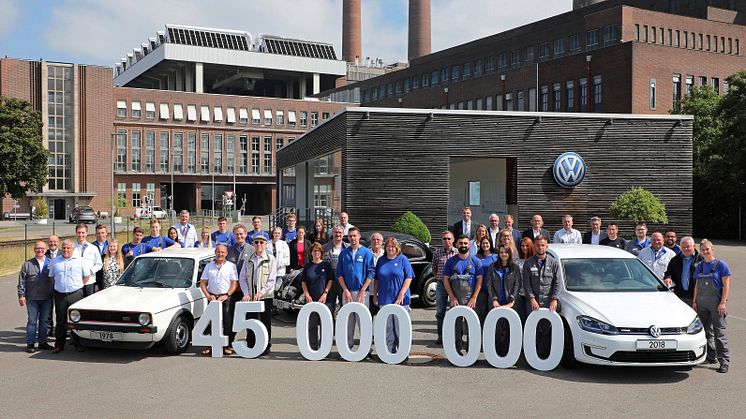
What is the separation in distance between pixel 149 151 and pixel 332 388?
84.0 metres

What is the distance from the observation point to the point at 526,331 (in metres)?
9.26

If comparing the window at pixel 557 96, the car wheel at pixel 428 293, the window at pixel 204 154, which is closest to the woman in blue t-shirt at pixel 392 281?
the car wheel at pixel 428 293

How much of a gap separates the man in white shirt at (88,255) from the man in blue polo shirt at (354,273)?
146 inches

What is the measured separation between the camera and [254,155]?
93000mm

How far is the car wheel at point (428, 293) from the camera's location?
14219 mm

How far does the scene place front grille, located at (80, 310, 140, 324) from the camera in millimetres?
9523

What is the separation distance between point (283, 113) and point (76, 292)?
85898 mm

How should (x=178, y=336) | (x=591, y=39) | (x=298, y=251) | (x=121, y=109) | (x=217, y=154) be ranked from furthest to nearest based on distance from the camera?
(x=217, y=154) → (x=121, y=109) → (x=591, y=39) → (x=298, y=251) → (x=178, y=336)

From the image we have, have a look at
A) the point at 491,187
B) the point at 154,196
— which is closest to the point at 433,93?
the point at 154,196

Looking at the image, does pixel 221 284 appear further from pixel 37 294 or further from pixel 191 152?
pixel 191 152

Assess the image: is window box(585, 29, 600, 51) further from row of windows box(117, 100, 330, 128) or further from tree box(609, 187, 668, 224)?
tree box(609, 187, 668, 224)

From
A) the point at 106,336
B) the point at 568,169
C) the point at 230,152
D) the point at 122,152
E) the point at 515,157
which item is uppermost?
the point at 230,152

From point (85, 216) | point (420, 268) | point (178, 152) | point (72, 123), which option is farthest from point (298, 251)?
point (178, 152)

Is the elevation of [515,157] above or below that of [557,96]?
below
